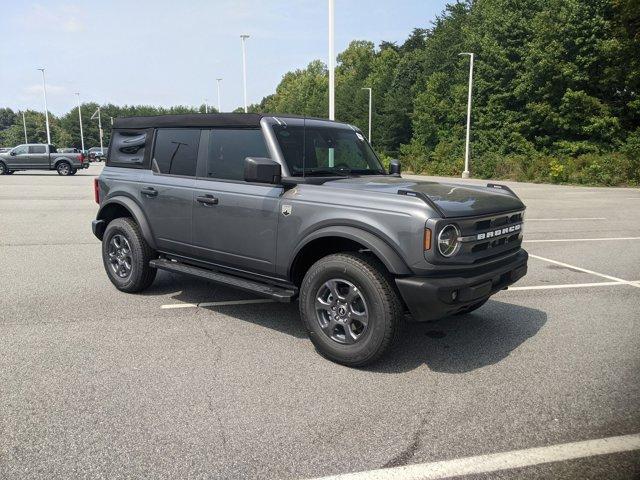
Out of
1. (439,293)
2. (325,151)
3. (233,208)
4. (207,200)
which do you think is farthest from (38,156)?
(439,293)

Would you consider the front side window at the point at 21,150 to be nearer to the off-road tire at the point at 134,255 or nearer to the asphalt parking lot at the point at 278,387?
the asphalt parking lot at the point at 278,387

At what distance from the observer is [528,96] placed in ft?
117

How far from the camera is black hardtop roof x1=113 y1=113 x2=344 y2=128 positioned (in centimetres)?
471

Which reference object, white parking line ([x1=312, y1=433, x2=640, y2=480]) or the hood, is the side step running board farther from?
white parking line ([x1=312, y1=433, x2=640, y2=480])

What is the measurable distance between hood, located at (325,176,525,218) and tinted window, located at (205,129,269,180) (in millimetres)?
779

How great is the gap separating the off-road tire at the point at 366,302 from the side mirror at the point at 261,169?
0.79m

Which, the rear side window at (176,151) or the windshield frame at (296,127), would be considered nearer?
the windshield frame at (296,127)

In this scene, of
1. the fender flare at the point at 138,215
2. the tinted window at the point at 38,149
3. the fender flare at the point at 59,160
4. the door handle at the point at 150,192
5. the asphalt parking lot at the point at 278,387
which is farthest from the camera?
the tinted window at the point at 38,149

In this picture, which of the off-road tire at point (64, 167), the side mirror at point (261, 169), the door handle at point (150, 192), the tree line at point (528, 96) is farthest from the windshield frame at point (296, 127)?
the off-road tire at point (64, 167)

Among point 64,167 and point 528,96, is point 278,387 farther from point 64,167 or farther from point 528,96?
point 528,96

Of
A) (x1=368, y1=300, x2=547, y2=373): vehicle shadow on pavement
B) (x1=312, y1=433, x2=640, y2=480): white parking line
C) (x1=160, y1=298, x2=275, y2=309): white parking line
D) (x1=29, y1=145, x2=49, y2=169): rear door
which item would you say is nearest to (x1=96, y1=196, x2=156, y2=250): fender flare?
(x1=160, y1=298, x2=275, y2=309): white parking line

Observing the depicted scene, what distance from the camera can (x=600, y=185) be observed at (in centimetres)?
2711

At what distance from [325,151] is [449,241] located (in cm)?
172

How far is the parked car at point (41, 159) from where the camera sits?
3142 cm
